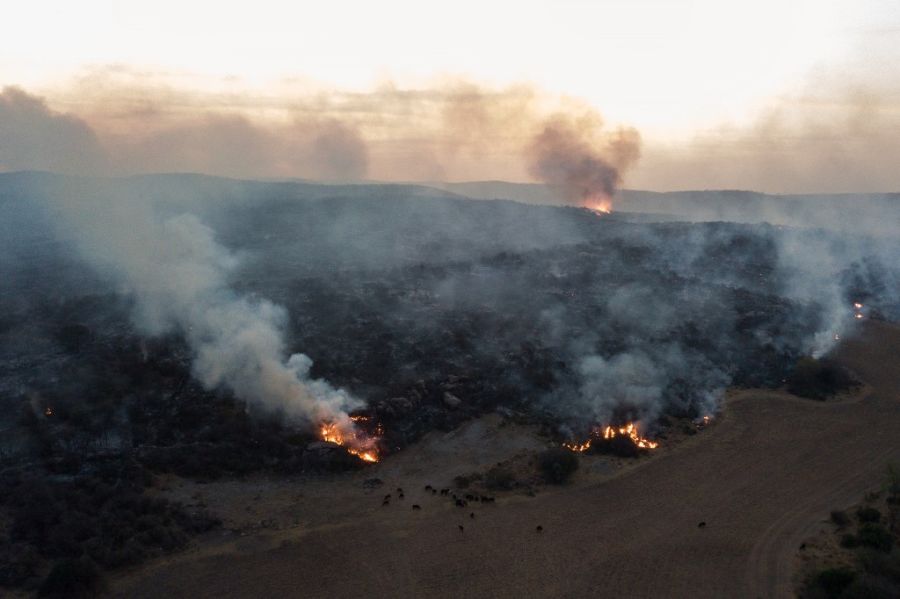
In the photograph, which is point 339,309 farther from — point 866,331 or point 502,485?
point 866,331

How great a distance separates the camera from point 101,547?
24156mm

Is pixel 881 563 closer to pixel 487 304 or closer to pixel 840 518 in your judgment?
pixel 840 518

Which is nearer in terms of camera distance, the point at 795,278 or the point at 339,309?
the point at 339,309

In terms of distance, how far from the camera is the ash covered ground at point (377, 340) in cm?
3094

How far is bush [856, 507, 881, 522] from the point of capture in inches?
1047

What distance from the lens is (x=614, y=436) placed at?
116 feet

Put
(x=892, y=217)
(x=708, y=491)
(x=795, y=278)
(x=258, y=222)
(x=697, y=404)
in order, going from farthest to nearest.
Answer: (x=892, y=217), (x=258, y=222), (x=795, y=278), (x=697, y=404), (x=708, y=491)

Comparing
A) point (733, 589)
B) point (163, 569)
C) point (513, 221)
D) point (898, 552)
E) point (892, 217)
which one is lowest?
point (163, 569)

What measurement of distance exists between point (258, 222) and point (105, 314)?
130 feet

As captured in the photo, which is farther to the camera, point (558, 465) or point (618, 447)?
point (618, 447)

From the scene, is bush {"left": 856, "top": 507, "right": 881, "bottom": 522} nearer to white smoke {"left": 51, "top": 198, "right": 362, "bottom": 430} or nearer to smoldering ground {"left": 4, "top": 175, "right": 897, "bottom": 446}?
smoldering ground {"left": 4, "top": 175, "right": 897, "bottom": 446}

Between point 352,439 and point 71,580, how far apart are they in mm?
15382

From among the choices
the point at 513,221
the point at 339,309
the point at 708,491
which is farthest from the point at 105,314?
the point at 513,221

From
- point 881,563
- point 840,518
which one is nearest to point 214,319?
point 840,518
